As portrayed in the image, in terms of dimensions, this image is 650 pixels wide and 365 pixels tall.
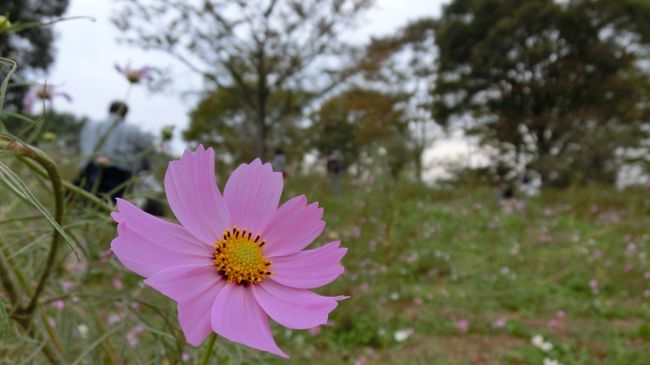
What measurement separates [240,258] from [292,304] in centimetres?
4

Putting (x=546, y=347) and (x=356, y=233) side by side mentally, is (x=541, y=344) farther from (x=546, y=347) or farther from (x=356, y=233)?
(x=356, y=233)

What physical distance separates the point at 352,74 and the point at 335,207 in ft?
19.4

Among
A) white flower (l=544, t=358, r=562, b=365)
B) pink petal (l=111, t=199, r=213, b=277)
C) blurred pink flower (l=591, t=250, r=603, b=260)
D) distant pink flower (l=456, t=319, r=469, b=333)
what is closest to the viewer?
pink petal (l=111, t=199, r=213, b=277)

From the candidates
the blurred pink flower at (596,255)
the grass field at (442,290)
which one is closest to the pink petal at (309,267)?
the grass field at (442,290)

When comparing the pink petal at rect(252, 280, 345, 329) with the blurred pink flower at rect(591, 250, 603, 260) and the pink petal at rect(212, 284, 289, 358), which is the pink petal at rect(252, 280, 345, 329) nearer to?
the pink petal at rect(212, 284, 289, 358)

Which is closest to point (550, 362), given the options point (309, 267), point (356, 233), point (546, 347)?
point (546, 347)

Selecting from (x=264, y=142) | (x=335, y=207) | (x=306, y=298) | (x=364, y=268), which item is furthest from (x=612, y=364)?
(x=264, y=142)

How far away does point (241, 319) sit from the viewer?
23 cm

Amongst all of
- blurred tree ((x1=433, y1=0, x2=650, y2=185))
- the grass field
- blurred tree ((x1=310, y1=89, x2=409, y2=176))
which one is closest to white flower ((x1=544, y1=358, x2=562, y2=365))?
the grass field

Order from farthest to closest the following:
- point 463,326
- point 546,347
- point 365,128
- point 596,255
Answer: point 365,128
point 596,255
point 463,326
point 546,347

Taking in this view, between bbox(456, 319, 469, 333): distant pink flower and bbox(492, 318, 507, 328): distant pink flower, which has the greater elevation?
bbox(492, 318, 507, 328): distant pink flower

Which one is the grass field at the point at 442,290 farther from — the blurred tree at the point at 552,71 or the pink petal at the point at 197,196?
the blurred tree at the point at 552,71

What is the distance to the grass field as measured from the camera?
71cm

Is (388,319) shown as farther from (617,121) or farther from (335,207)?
(617,121)
